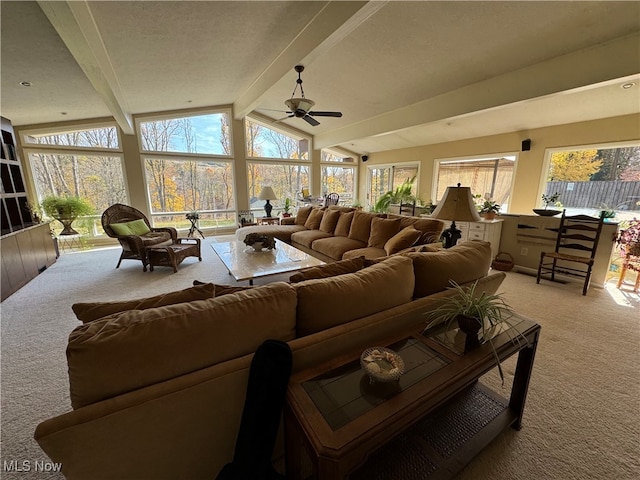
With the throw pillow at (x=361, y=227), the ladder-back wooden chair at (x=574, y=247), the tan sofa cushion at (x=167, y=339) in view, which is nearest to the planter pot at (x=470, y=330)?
the tan sofa cushion at (x=167, y=339)

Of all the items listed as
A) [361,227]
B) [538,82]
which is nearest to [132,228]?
[361,227]

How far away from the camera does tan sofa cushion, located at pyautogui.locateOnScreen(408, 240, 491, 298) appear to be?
1.52 metres

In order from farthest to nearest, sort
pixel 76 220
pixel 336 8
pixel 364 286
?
1. pixel 76 220
2. pixel 336 8
3. pixel 364 286

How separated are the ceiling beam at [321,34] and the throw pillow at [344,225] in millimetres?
2253

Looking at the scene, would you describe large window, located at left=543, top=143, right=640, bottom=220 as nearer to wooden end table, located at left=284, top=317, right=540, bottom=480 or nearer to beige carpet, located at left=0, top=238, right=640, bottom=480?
beige carpet, located at left=0, top=238, right=640, bottom=480

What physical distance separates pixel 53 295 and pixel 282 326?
12.4 ft

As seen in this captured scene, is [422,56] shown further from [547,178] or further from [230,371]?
[230,371]

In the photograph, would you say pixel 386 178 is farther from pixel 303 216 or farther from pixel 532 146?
pixel 303 216

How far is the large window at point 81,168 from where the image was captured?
5348 mm

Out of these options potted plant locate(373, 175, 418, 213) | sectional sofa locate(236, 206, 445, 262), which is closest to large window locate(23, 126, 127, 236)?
sectional sofa locate(236, 206, 445, 262)

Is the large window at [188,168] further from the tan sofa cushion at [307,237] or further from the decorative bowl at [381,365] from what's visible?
the decorative bowl at [381,365]

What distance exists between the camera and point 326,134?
7.50 metres

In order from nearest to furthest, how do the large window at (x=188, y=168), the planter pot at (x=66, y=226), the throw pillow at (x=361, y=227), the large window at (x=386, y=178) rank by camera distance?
the throw pillow at (x=361, y=227) → the planter pot at (x=66, y=226) → the large window at (x=188, y=168) → the large window at (x=386, y=178)

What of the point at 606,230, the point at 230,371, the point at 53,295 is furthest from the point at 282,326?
the point at 606,230
